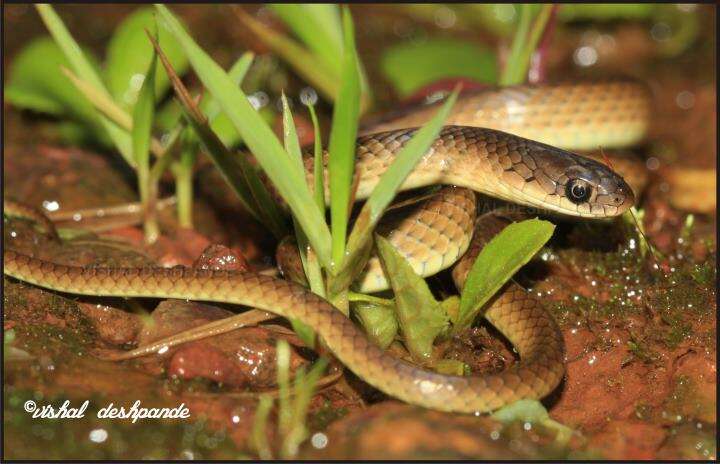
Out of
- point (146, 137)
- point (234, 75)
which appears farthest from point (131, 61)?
point (234, 75)

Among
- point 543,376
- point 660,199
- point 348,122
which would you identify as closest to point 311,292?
point 348,122

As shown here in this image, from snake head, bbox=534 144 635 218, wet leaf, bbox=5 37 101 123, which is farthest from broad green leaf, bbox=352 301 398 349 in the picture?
wet leaf, bbox=5 37 101 123

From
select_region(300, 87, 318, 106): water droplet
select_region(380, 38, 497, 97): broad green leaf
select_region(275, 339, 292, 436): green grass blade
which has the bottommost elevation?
select_region(300, 87, 318, 106): water droplet

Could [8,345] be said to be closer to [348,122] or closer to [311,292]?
[311,292]

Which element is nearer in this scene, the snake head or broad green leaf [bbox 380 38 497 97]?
the snake head

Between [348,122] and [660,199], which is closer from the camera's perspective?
[348,122]

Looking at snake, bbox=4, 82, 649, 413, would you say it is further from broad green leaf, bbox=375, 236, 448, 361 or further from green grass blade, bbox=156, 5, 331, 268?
green grass blade, bbox=156, 5, 331, 268

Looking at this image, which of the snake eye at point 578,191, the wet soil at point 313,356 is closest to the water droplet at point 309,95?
the wet soil at point 313,356
